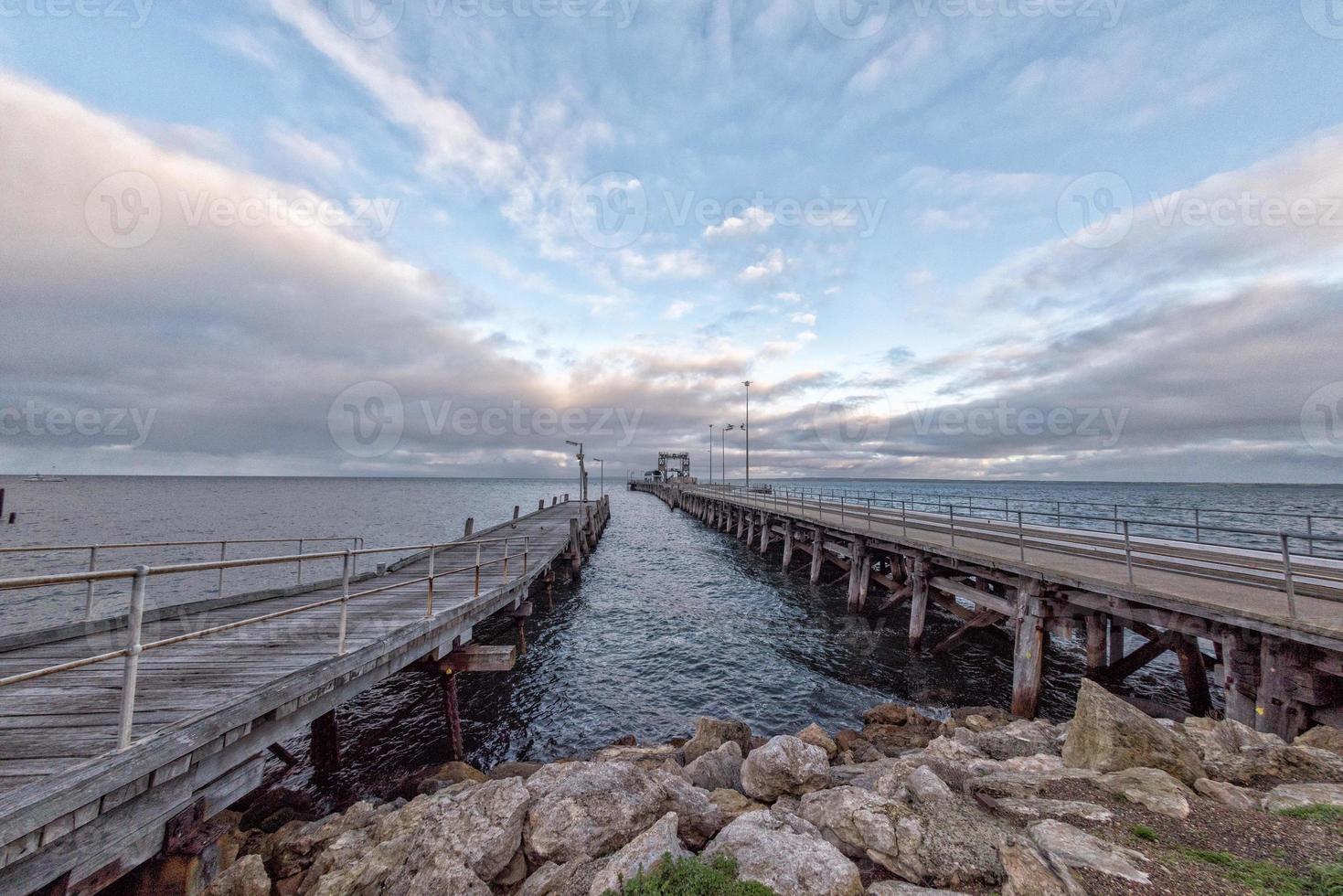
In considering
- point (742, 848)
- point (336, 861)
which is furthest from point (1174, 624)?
point (336, 861)

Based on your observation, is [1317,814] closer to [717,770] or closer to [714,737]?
[717,770]

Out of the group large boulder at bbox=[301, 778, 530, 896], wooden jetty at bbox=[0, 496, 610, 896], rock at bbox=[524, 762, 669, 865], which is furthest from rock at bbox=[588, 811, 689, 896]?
wooden jetty at bbox=[0, 496, 610, 896]

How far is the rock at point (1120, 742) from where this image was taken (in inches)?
207

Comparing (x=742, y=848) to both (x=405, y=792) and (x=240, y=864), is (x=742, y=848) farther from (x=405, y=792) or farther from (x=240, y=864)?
(x=405, y=792)

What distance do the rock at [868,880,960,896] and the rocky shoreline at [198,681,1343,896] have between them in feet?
0.06

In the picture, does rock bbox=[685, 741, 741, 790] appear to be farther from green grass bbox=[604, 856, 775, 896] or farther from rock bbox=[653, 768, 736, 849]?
green grass bbox=[604, 856, 775, 896]

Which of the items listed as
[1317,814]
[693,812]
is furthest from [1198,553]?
[693,812]

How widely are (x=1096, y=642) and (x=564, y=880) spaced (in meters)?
11.6

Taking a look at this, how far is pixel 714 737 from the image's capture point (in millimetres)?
8250

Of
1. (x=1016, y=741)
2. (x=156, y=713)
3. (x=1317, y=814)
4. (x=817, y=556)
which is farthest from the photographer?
(x=817, y=556)

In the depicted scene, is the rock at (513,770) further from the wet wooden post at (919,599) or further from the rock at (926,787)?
the wet wooden post at (919,599)

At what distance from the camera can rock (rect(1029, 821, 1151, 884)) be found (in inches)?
138

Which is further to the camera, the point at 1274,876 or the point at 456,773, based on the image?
the point at 456,773

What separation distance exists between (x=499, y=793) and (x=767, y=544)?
28.4 metres
